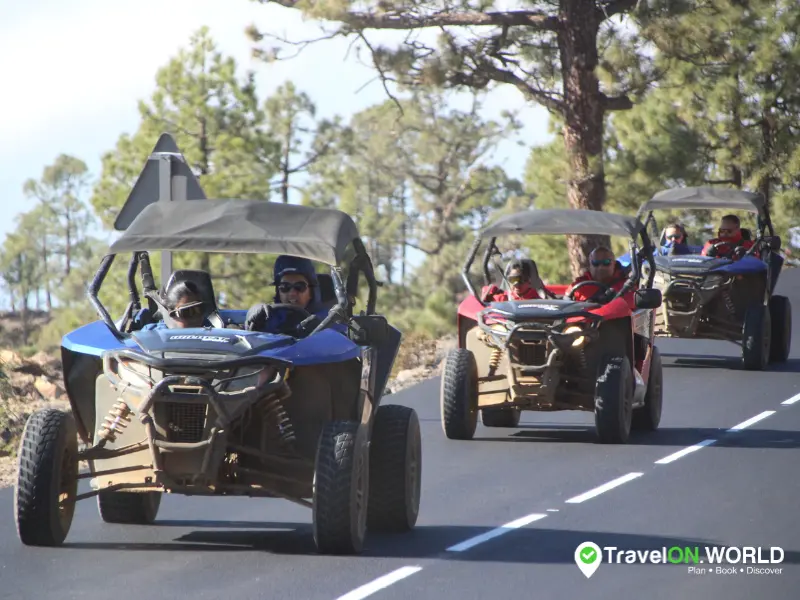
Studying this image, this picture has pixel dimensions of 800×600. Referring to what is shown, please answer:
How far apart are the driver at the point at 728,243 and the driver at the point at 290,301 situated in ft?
38.5

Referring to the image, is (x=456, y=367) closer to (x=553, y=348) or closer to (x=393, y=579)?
(x=553, y=348)

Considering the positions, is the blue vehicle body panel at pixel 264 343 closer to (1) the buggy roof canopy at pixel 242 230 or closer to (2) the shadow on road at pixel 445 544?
(1) the buggy roof canopy at pixel 242 230

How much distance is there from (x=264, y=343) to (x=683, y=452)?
5914mm

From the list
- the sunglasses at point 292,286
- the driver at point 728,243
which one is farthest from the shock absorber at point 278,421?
the driver at point 728,243

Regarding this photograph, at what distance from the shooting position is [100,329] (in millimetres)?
9258

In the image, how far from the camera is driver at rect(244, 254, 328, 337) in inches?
373

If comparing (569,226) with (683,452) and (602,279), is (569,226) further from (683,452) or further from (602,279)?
(683,452)

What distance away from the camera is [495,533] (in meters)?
9.82

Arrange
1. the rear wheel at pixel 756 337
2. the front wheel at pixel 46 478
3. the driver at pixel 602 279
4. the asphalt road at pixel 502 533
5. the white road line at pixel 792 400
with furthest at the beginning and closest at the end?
the rear wheel at pixel 756 337, the white road line at pixel 792 400, the driver at pixel 602 279, the front wheel at pixel 46 478, the asphalt road at pixel 502 533

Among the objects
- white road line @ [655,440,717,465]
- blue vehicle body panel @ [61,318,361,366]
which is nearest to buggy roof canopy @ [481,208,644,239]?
white road line @ [655,440,717,465]

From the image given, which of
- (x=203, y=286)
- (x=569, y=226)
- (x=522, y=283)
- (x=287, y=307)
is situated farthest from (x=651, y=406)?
(x=203, y=286)

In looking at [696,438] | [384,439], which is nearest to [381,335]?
[384,439]

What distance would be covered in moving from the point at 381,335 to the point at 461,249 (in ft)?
185

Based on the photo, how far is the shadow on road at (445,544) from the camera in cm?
898
